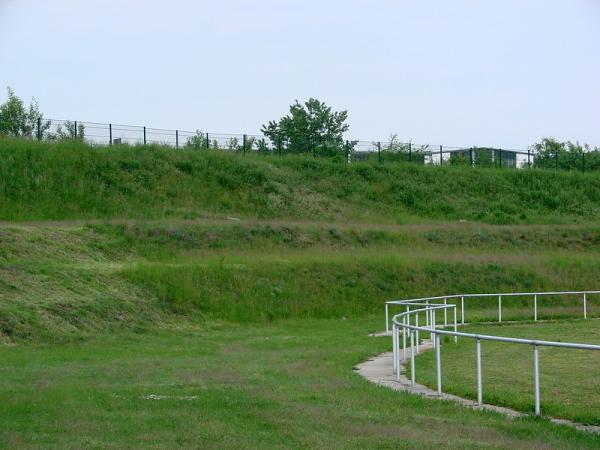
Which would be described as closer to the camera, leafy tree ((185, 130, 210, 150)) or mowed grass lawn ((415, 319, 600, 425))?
mowed grass lawn ((415, 319, 600, 425))

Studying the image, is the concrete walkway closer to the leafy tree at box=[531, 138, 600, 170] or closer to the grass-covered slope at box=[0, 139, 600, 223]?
the grass-covered slope at box=[0, 139, 600, 223]

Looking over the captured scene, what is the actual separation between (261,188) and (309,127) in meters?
31.1

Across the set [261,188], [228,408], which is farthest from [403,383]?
[261,188]

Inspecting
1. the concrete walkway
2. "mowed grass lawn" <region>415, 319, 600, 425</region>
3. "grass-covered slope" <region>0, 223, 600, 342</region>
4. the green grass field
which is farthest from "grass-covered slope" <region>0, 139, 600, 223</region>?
"mowed grass lawn" <region>415, 319, 600, 425</region>

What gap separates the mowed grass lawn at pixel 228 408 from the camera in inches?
424

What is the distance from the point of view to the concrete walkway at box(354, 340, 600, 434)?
1246 cm

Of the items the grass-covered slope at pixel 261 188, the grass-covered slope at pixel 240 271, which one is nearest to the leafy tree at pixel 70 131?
the grass-covered slope at pixel 261 188

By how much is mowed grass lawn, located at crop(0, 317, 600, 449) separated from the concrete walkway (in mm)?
347

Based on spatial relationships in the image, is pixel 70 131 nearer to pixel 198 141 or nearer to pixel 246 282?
pixel 198 141

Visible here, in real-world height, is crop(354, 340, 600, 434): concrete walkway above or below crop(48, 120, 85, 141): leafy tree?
below

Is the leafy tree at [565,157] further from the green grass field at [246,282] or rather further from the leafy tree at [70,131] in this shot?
the leafy tree at [70,131]

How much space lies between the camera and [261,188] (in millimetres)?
56812

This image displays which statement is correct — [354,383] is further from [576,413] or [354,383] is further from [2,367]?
[2,367]

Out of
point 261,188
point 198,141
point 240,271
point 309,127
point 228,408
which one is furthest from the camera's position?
point 309,127
